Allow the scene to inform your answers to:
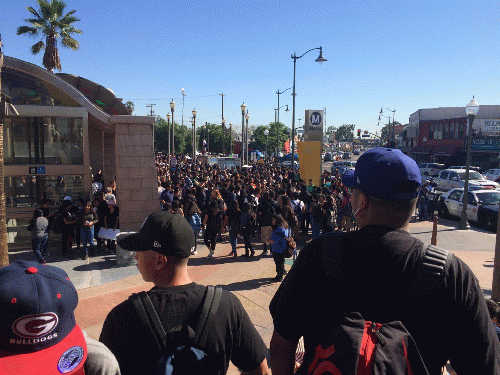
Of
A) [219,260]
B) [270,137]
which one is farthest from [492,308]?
[270,137]

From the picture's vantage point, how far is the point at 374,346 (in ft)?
4.43

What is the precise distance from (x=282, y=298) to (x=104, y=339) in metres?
0.88

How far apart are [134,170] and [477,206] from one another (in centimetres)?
1338

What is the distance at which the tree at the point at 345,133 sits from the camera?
6880 inches

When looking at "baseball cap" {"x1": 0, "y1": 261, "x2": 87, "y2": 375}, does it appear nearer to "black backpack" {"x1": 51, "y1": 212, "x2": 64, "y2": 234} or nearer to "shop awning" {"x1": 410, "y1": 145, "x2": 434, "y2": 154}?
"black backpack" {"x1": 51, "y1": 212, "x2": 64, "y2": 234}

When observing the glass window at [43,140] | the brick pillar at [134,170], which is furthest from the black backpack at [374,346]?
the glass window at [43,140]

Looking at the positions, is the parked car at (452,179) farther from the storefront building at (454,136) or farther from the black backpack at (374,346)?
the black backpack at (374,346)

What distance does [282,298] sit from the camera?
1.66 m

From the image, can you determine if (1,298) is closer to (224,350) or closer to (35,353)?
(35,353)

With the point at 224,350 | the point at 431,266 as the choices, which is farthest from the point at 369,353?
the point at 224,350

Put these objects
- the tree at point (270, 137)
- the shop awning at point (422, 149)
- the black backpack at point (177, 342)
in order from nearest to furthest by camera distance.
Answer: the black backpack at point (177, 342)
the shop awning at point (422, 149)
the tree at point (270, 137)

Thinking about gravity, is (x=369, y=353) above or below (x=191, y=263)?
above

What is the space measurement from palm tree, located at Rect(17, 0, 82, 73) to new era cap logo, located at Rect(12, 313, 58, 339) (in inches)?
1059

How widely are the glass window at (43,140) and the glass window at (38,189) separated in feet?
1.81
